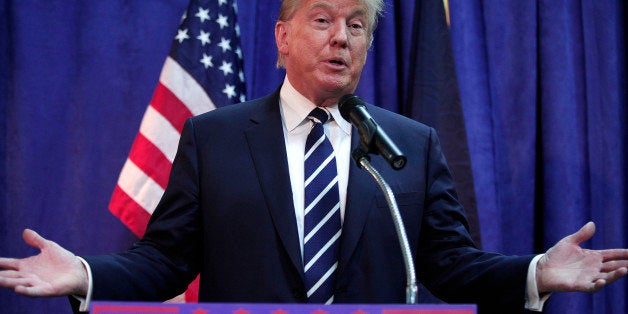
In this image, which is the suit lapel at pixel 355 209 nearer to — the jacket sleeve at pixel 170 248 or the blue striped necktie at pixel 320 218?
the blue striped necktie at pixel 320 218

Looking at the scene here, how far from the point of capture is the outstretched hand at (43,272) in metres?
1.38

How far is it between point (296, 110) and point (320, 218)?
1.11ft

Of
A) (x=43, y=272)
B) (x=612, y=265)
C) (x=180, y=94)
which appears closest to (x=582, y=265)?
(x=612, y=265)

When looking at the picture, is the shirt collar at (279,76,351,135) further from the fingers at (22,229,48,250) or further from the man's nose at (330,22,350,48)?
the fingers at (22,229,48,250)

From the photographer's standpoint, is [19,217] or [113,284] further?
[19,217]

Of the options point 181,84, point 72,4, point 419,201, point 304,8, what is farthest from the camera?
point 72,4

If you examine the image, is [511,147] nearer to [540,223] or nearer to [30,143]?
[540,223]

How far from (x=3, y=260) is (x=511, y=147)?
2.25 metres

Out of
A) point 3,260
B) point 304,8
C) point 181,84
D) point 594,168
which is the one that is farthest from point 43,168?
point 594,168

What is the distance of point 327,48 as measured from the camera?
199 cm

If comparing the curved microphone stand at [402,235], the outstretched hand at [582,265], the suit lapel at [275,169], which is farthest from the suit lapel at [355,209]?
the outstretched hand at [582,265]

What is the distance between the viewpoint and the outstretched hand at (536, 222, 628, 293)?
1484 mm

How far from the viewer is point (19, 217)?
111 inches

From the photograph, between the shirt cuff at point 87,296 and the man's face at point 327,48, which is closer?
the shirt cuff at point 87,296
